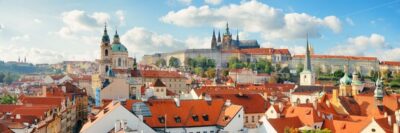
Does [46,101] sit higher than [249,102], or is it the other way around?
[46,101]

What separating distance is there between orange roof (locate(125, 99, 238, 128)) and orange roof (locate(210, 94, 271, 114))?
9346 millimetres

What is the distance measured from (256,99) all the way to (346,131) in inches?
576

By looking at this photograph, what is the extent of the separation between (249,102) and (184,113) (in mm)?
14023

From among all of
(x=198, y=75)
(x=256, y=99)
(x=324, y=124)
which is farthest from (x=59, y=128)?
(x=198, y=75)

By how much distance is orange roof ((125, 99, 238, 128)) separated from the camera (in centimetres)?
4225

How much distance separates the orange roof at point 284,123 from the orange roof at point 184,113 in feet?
15.4

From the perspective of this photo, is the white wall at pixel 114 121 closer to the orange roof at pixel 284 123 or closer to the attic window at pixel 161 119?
the attic window at pixel 161 119

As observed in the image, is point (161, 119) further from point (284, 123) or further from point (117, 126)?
point (284, 123)

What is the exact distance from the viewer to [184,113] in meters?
43.8

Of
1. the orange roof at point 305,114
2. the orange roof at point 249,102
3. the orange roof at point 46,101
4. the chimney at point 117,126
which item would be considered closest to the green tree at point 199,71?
the orange roof at point 249,102

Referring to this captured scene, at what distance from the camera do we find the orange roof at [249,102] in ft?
180

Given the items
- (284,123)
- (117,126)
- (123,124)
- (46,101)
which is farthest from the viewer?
(46,101)

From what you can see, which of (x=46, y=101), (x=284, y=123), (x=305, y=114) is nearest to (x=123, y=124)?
(x=284, y=123)

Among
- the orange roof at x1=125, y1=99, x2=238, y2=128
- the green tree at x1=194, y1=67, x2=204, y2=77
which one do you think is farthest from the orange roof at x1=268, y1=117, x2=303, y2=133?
the green tree at x1=194, y1=67, x2=204, y2=77
